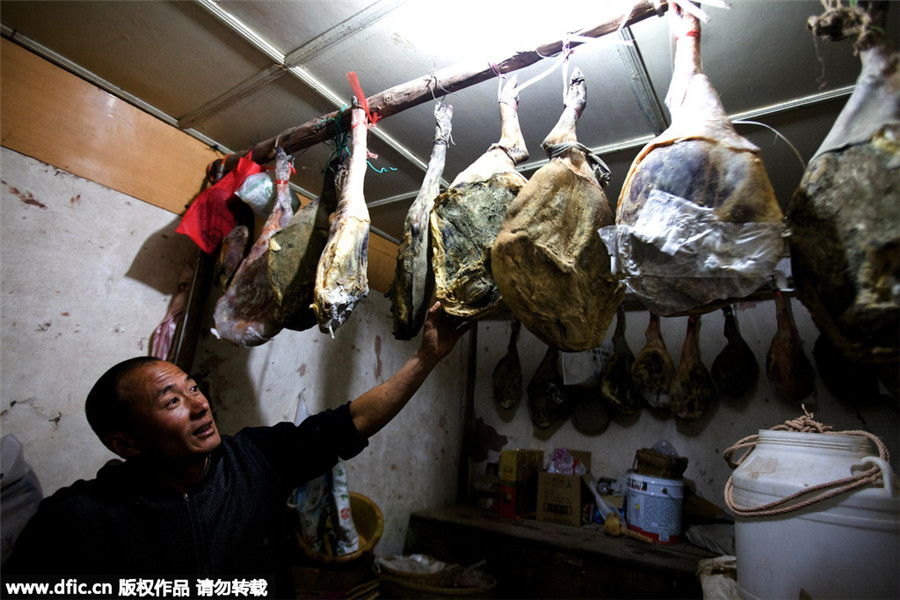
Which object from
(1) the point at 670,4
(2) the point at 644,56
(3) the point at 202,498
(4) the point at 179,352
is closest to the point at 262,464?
(3) the point at 202,498

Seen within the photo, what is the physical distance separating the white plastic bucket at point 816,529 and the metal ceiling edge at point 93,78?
2986 millimetres

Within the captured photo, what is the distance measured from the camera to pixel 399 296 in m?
1.49

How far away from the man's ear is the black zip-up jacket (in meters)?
0.06

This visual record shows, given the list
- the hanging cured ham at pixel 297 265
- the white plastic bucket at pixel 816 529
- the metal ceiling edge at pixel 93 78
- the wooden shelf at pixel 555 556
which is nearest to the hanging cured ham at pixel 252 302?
the hanging cured ham at pixel 297 265

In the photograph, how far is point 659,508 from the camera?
9.89 ft

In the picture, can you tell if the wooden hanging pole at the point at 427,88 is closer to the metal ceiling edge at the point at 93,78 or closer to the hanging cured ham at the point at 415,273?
the metal ceiling edge at the point at 93,78

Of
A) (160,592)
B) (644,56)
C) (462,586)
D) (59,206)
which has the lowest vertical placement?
(462,586)

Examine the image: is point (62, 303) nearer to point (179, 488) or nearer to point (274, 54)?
point (179, 488)

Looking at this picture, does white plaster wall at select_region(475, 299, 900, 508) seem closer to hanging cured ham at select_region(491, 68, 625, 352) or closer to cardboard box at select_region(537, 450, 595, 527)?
cardboard box at select_region(537, 450, 595, 527)

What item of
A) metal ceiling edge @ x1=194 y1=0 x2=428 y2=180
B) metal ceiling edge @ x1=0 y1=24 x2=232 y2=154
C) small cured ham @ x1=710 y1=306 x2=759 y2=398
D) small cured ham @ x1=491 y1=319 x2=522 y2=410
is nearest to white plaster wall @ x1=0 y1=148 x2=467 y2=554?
metal ceiling edge @ x1=0 y1=24 x2=232 y2=154

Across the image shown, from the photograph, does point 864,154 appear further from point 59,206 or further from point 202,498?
point 59,206

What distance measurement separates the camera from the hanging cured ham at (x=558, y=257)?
1104 millimetres

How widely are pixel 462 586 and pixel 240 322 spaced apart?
88.5 inches

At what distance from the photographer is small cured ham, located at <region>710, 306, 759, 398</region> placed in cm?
323
